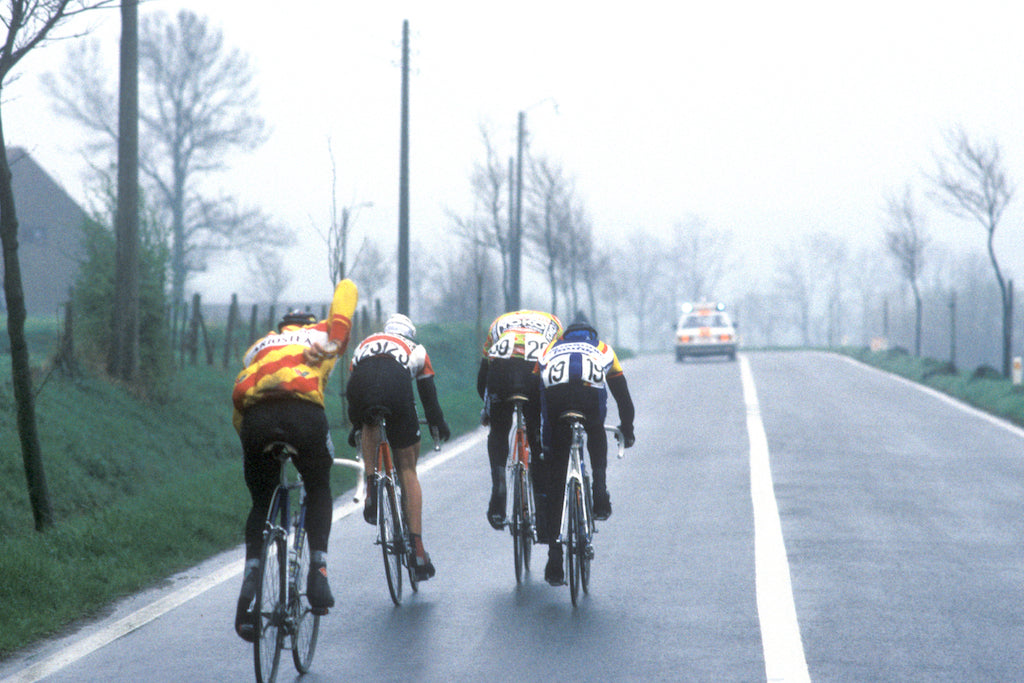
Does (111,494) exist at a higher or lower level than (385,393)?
lower

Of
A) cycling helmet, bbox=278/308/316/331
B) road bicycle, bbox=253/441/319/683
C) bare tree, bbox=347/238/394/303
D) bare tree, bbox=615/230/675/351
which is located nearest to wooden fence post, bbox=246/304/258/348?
cycling helmet, bbox=278/308/316/331

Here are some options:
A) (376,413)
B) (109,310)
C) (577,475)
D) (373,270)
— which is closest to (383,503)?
(376,413)

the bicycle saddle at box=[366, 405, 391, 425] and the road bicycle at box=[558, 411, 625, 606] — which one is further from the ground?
the bicycle saddle at box=[366, 405, 391, 425]

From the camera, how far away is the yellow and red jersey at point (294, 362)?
18.1ft

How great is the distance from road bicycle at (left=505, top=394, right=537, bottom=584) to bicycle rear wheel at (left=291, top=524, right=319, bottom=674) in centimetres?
209

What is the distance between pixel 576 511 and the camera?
722 cm

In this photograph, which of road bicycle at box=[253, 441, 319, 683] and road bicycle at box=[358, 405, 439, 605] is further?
road bicycle at box=[358, 405, 439, 605]

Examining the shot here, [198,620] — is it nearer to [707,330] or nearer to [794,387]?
[794,387]

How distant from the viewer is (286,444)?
18.1ft

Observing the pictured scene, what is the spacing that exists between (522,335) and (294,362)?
9.43 feet

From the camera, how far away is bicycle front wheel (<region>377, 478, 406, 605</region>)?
725 centimetres

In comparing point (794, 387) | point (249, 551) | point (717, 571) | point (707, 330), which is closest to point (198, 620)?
point (249, 551)

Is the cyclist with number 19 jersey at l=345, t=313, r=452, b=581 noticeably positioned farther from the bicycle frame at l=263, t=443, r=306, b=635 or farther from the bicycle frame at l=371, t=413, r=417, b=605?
the bicycle frame at l=263, t=443, r=306, b=635

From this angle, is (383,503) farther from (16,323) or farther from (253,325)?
(253,325)
